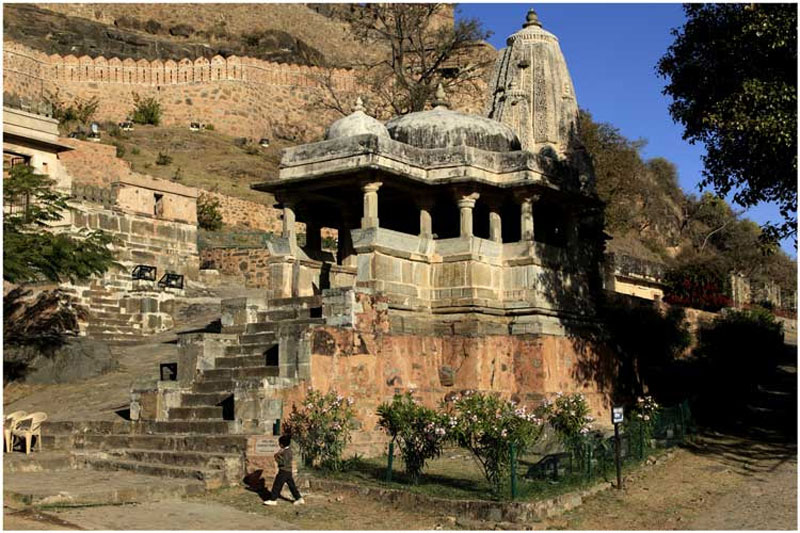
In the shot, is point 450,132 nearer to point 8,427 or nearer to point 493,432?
point 493,432

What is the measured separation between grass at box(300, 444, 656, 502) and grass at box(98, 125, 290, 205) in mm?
31478

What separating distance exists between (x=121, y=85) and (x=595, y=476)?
56488mm

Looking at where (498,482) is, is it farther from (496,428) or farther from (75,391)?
(75,391)

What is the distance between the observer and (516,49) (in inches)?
763

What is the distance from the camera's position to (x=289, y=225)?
17.7 m

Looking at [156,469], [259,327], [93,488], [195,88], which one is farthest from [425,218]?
[195,88]

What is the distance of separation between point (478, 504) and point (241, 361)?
5.49 meters

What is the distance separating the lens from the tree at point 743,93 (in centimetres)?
1391

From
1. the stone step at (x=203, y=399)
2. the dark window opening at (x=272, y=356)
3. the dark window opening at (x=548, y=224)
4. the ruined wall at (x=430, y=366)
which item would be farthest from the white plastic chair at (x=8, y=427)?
the dark window opening at (x=548, y=224)

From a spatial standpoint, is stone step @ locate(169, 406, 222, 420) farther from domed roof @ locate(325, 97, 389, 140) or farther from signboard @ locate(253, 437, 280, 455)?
domed roof @ locate(325, 97, 389, 140)

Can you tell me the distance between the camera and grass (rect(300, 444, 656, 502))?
11594mm

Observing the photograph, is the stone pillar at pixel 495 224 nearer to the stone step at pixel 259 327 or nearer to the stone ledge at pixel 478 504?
the stone step at pixel 259 327

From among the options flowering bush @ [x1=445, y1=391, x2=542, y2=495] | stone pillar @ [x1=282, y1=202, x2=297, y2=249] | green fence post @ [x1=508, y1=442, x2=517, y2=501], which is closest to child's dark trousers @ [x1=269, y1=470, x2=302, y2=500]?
flowering bush @ [x1=445, y1=391, x2=542, y2=495]

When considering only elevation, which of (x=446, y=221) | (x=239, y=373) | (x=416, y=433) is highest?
(x=446, y=221)
